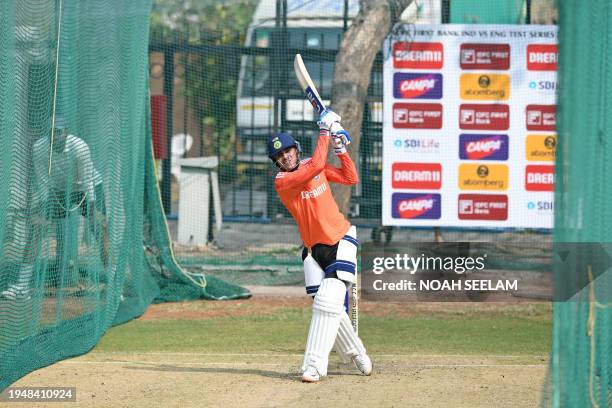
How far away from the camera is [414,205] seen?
1356 cm

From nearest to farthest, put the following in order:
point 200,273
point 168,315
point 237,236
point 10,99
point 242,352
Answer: point 10,99 → point 242,352 → point 168,315 → point 200,273 → point 237,236

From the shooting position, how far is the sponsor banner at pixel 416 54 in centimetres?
1359

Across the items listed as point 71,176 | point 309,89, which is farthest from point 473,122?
point 71,176

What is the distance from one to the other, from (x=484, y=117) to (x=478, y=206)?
119 cm

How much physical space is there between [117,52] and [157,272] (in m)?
3.15

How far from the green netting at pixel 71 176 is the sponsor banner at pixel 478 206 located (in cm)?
430

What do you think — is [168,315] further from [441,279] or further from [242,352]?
[441,279]

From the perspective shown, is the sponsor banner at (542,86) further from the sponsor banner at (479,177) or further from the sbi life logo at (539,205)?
the sbi life logo at (539,205)

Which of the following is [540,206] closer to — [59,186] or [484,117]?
[484,117]

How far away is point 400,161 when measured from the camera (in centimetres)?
A: 1358

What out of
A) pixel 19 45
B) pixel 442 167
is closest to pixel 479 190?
pixel 442 167

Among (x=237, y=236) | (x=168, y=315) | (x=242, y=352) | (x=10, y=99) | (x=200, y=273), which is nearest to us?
(x=10, y=99)

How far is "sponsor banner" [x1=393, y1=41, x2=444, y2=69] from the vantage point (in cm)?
1359

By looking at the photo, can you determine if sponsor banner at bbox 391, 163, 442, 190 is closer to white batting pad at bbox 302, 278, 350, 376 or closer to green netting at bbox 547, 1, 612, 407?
white batting pad at bbox 302, 278, 350, 376
